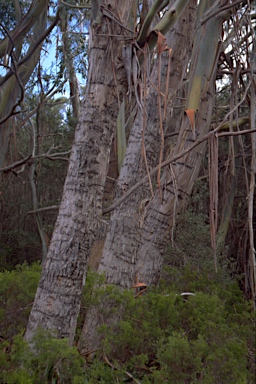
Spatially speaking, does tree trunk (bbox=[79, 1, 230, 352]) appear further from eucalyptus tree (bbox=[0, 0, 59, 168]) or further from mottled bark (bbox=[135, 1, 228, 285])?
eucalyptus tree (bbox=[0, 0, 59, 168])

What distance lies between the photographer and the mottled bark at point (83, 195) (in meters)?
3.58

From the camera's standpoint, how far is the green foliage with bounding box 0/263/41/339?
13.3 ft

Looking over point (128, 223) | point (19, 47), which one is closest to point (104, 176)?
point (128, 223)

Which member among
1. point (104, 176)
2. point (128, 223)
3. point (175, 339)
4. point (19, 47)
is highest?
point (19, 47)

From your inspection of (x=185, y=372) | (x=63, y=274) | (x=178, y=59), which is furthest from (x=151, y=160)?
(x=185, y=372)

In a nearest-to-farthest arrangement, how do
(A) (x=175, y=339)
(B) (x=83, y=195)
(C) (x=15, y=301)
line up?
(A) (x=175, y=339) < (B) (x=83, y=195) < (C) (x=15, y=301)

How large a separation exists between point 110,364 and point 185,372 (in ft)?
2.02

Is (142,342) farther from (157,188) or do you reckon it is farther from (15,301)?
(157,188)

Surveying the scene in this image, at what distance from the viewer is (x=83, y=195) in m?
3.71

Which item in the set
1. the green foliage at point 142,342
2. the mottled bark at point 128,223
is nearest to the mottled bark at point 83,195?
the green foliage at point 142,342

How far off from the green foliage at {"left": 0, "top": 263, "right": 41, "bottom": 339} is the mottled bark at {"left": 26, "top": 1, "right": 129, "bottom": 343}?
468mm

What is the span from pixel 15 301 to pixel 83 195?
113cm

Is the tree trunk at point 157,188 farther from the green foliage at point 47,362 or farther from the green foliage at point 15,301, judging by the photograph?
the green foliage at point 47,362

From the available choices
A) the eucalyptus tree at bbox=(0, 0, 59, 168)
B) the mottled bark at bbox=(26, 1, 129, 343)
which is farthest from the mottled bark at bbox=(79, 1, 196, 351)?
the eucalyptus tree at bbox=(0, 0, 59, 168)
